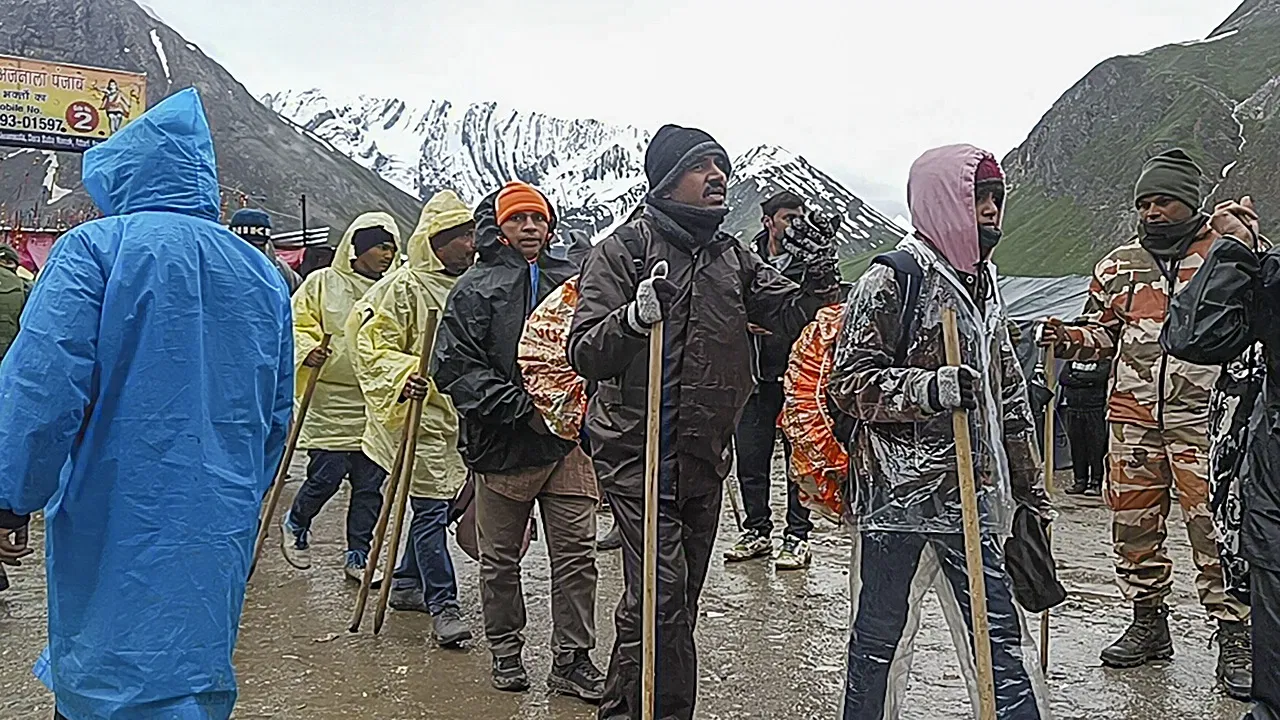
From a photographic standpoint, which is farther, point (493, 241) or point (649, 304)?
point (493, 241)

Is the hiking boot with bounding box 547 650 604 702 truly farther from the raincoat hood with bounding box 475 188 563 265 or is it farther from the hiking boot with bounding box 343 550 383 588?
the hiking boot with bounding box 343 550 383 588

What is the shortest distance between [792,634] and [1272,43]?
72.9 metres

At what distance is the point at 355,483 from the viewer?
678 centimetres

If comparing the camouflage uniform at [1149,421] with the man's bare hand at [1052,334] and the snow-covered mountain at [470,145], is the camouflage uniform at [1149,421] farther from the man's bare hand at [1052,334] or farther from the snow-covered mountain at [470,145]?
the snow-covered mountain at [470,145]

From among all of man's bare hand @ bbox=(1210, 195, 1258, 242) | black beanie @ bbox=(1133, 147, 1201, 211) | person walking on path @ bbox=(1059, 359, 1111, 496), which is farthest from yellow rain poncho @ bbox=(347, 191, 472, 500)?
person walking on path @ bbox=(1059, 359, 1111, 496)

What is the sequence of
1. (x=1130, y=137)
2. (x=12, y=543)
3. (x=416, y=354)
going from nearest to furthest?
(x=12, y=543)
(x=416, y=354)
(x=1130, y=137)

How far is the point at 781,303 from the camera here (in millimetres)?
4059

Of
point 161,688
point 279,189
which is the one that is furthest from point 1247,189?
point 279,189

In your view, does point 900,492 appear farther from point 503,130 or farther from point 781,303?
point 503,130

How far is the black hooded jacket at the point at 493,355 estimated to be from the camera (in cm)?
488

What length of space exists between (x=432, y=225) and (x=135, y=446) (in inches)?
121

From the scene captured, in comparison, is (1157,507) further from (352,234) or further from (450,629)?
(352,234)

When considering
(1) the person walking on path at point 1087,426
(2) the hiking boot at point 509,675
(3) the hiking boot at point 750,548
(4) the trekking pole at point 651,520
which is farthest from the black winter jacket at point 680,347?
(1) the person walking on path at point 1087,426

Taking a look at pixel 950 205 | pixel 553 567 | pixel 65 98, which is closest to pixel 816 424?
pixel 950 205
